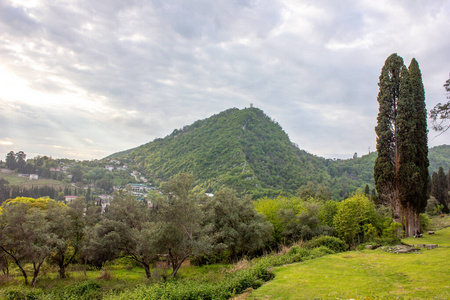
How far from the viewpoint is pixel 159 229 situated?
56.3ft

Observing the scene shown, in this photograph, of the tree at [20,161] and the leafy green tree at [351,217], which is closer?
the leafy green tree at [351,217]

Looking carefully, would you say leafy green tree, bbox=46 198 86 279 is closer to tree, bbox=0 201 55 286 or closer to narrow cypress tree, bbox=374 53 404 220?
tree, bbox=0 201 55 286

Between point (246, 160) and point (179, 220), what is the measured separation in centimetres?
9400

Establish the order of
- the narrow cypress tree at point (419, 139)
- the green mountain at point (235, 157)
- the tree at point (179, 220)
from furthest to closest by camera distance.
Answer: the green mountain at point (235, 157), the narrow cypress tree at point (419, 139), the tree at point (179, 220)

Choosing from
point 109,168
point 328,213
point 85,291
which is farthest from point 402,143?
point 109,168

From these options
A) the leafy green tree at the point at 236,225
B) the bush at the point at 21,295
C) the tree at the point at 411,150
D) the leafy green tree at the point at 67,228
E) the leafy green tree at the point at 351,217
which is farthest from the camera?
the leafy green tree at the point at 236,225

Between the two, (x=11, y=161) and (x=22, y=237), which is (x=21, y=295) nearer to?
(x=22, y=237)

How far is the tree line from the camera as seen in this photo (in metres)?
17.8

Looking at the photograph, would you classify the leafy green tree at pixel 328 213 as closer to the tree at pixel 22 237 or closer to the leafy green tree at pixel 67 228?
the leafy green tree at pixel 67 228

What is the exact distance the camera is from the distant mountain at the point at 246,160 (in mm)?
96850

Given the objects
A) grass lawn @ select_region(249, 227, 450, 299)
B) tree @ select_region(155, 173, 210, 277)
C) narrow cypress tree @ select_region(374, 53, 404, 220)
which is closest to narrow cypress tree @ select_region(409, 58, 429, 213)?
narrow cypress tree @ select_region(374, 53, 404, 220)

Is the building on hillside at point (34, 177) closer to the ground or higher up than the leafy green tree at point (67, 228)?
higher up

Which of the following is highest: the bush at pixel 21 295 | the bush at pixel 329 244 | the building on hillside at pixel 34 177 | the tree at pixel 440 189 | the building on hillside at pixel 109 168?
the building on hillside at pixel 109 168

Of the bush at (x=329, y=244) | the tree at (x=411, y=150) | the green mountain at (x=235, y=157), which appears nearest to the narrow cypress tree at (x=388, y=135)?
the tree at (x=411, y=150)
